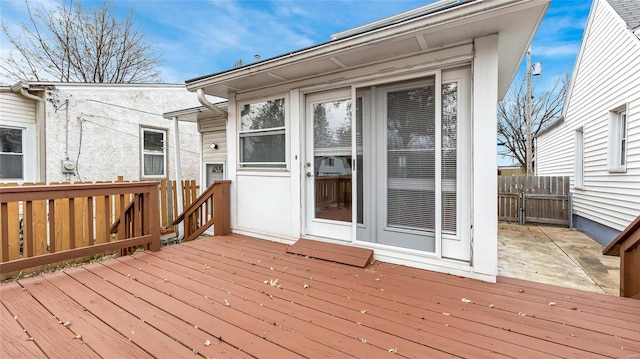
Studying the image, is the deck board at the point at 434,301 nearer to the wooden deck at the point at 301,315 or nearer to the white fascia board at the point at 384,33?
the wooden deck at the point at 301,315

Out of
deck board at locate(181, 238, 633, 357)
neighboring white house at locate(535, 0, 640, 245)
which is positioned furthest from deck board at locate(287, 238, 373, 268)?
neighboring white house at locate(535, 0, 640, 245)

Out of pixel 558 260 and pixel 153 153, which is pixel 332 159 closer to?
pixel 558 260

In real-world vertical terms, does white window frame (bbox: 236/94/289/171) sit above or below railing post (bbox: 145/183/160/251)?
above

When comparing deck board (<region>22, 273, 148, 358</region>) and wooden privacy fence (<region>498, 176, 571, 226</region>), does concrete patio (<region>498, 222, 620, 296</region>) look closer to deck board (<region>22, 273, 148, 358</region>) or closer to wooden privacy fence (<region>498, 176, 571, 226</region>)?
wooden privacy fence (<region>498, 176, 571, 226</region>)

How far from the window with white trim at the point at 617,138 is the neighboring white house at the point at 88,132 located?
9.82 m

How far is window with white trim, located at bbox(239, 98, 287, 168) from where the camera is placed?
12.9 feet

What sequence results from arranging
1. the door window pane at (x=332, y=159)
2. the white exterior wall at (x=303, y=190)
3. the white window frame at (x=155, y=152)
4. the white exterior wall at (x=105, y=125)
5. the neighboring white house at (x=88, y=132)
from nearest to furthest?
the white exterior wall at (x=303, y=190)
the door window pane at (x=332, y=159)
the neighboring white house at (x=88, y=132)
the white exterior wall at (x=105, y=125)
the white window frame at (x=155, y=152)

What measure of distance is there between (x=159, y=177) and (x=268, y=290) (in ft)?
21.1

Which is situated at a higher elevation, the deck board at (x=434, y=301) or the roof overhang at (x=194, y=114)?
the roof overhang at (x=194, y=114)

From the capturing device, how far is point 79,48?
9539 mm

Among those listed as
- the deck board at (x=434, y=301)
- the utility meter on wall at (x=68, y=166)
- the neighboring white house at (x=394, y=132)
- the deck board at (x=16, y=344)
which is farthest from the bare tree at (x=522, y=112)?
the deck board at (x=16, y=344)

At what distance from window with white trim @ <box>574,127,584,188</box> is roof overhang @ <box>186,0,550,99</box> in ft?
14.8

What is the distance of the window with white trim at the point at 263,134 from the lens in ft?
12.9

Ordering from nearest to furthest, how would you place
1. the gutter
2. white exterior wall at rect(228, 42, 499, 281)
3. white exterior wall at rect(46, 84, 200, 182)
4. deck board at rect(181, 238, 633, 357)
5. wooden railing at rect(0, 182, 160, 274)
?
deck board at rect(181, 238, 633, 357), white exterior wall at rect(228, 42, 499, 281), wooden railing at rect(0, 182, 160, 274), the gutter, white exterior wall at rect(46, 84, 200, 182)
